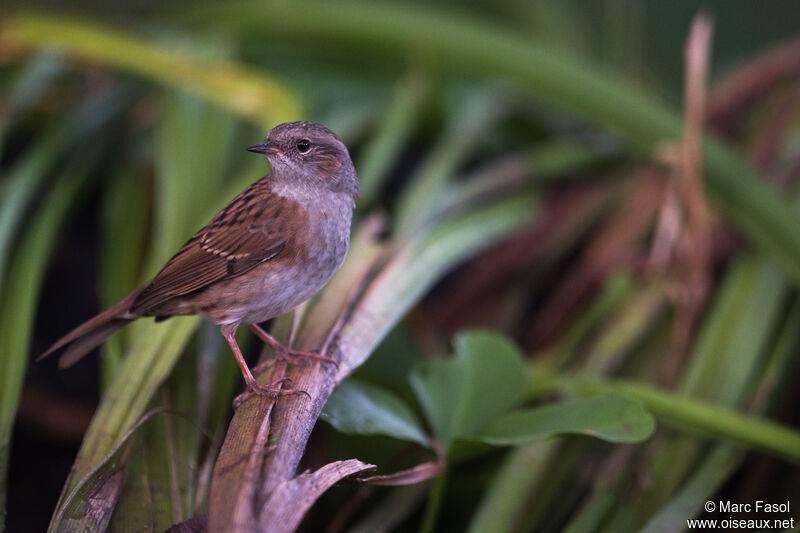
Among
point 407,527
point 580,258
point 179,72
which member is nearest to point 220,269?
point 407,527

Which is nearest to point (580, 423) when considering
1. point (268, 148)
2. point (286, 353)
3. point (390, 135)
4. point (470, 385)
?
point (470, 385)

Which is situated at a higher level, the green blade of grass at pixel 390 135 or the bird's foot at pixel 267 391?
the green blade of grass at pixel 390 135

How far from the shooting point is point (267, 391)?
4.97 ft

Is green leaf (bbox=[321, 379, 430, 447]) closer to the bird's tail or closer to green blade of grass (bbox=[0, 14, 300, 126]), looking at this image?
the bird's tail

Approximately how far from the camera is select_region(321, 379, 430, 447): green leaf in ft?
5.49

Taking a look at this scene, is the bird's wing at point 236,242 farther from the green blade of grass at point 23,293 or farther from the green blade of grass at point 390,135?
the green blade of grass at point 390,135

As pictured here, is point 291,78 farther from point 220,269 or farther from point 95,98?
point 220,269

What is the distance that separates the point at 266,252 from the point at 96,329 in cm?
44

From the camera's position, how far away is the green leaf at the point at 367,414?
1673 millimetres

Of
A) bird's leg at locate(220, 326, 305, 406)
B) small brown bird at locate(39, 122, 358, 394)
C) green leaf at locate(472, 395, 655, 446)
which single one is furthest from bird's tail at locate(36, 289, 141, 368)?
green leaf at locate(472, 395, 655, 446)

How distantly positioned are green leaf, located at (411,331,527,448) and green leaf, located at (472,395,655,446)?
2.3 inches

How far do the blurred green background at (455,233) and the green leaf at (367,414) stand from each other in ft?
0.05

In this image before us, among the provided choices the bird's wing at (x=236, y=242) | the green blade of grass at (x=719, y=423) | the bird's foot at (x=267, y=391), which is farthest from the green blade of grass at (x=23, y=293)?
the green blade of grass at (x=719, y=423)

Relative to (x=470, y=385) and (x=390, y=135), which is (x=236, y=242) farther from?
(x=390, y=135)
